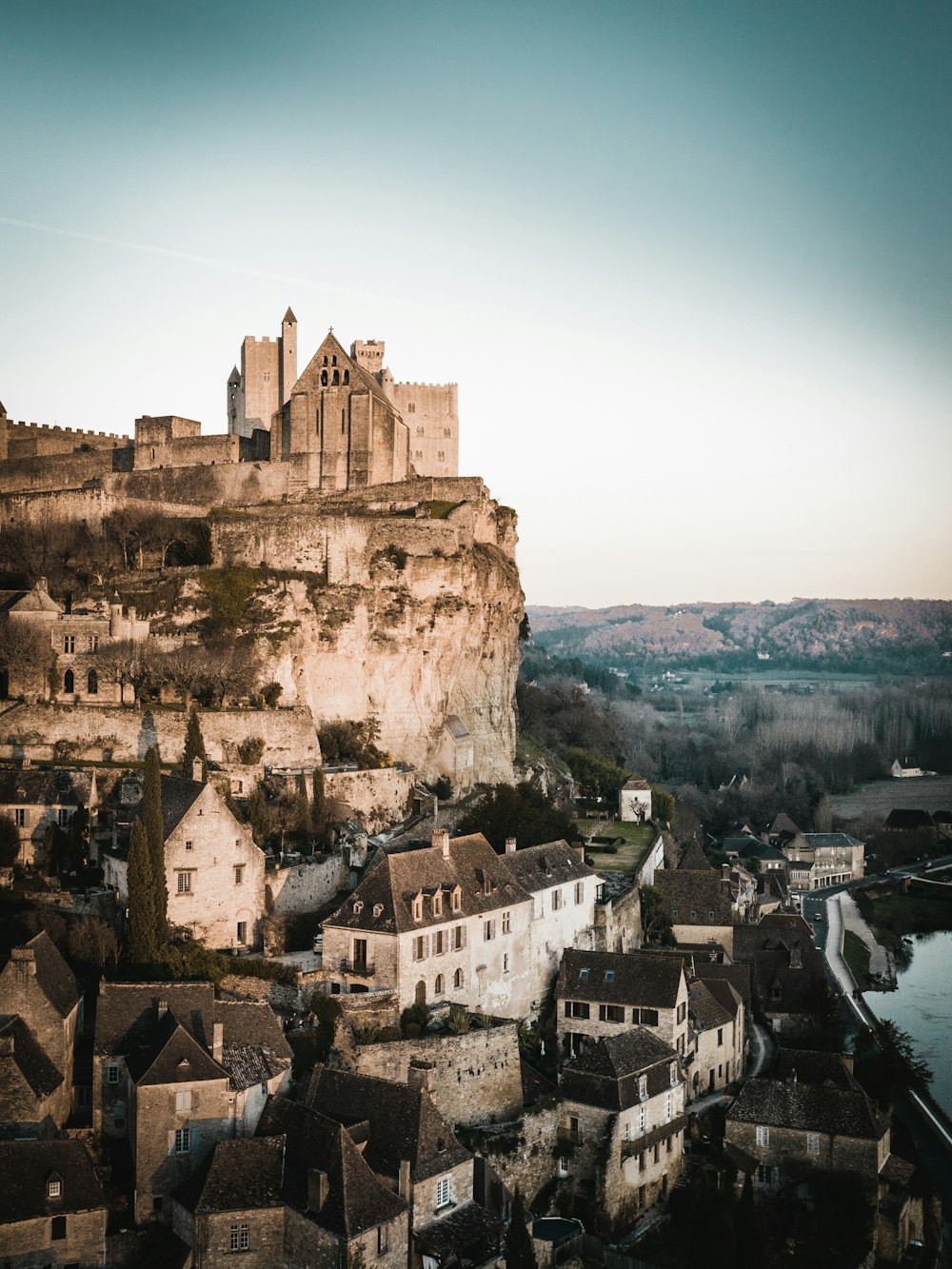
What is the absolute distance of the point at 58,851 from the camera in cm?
3612

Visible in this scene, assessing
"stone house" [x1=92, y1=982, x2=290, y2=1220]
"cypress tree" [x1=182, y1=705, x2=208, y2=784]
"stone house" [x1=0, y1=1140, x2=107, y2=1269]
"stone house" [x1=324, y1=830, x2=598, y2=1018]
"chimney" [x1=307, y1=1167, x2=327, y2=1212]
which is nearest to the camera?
"stone house" [x1=0, y1=1140, x2=107, y2=1269]

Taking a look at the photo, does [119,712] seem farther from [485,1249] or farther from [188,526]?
[485,1249]

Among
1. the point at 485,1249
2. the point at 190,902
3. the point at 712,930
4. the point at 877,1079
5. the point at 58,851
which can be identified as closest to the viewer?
the point at 485,1249

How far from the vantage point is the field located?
9725 cm

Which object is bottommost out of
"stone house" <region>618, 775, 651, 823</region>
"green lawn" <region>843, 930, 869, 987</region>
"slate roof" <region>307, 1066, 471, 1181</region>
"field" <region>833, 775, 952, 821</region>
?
"green lawn" <region>843, 930, 869, 987</region>

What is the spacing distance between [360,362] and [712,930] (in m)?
36.5

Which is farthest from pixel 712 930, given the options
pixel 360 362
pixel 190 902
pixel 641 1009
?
pixel 360 362

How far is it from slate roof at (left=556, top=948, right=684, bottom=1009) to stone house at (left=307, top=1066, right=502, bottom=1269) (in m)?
9.00

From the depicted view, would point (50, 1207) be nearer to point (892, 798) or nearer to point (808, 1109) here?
point (808, 1109)

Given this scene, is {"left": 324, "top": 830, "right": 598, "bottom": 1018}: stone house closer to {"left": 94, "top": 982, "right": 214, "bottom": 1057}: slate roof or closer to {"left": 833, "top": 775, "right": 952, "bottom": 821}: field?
{"left": 94, "top": 982, "right": 214, "bottom": 1057}: slate roof

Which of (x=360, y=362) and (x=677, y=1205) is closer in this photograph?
(x=677, y=1205)

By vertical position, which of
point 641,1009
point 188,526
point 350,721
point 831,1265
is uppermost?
point 188,526

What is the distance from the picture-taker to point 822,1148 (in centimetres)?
3297

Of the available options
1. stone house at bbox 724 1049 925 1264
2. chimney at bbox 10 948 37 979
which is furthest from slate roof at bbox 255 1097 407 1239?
stone house at bbox 724 1049 925 1264
